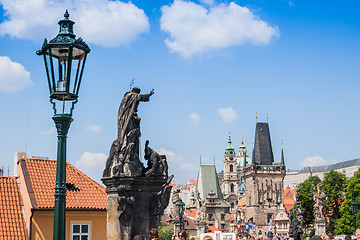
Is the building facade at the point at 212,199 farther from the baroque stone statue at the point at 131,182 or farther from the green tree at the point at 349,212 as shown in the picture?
the baroque stone statue at the point at 131,182

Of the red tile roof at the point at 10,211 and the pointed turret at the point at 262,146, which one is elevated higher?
the pointed turret at the point at 262,146

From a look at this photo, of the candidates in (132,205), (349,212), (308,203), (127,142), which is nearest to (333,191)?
(308,203)

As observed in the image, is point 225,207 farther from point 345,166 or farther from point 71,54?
point 71,54

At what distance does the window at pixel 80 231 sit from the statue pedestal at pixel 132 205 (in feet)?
32.2

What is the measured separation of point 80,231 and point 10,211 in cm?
279

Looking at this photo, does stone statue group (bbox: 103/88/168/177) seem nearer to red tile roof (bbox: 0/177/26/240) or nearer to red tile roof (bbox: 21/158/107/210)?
red tile roof (bbox: 21/158/107/210)

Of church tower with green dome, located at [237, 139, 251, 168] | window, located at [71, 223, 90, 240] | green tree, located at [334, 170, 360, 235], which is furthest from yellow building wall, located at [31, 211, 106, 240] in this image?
church tower with green dome, located at [237, 139, 251, 168]

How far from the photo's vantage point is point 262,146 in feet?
380

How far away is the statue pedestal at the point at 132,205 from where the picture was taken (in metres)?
10.5

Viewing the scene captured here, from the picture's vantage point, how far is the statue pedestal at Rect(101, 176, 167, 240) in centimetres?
1052

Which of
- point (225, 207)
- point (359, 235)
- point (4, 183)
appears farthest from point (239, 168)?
point (359, 235)

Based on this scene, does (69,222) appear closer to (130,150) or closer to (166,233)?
(130,150)

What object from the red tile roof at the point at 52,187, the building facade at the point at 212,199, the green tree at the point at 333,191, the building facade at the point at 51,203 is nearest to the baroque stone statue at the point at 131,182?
the building facade at the point at 51,203

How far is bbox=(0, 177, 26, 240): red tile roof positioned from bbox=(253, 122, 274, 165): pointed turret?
313 feet
